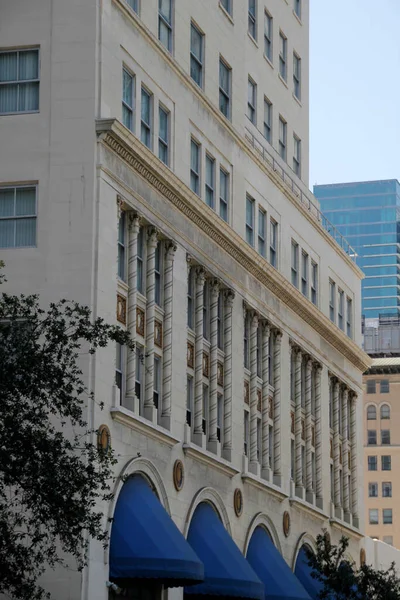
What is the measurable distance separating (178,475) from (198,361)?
16.6 feet

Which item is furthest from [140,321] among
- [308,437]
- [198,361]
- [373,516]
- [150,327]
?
[373,516]

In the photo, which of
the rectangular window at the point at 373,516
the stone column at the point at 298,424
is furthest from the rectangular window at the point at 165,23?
the rectangular window at the point at 373,516

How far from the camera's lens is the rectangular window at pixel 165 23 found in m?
51.0

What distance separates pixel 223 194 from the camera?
2234 inches

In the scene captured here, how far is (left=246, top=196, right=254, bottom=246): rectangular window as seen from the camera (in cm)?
5966

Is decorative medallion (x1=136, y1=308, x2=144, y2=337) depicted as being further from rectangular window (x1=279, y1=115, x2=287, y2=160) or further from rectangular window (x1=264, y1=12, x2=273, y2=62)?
rectangular window (x1=279, y1=115, x2=287, y2=160)

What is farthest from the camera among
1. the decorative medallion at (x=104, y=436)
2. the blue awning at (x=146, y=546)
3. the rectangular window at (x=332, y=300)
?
the rectangular window at (x=332, y=300)

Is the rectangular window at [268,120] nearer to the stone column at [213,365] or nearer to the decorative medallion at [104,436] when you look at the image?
the stone column at [213,365]

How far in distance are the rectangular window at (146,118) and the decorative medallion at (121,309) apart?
5.69 meters

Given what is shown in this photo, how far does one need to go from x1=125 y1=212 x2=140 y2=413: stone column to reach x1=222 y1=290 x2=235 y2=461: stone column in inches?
396

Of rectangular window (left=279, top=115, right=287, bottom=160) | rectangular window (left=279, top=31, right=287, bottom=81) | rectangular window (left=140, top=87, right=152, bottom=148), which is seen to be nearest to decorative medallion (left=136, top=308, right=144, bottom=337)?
rectangular window (left=140, top=87, right=152, bottom=148)

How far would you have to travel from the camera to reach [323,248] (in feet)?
235

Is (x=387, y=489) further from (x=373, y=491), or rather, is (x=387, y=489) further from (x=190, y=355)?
(x=190, y=355)

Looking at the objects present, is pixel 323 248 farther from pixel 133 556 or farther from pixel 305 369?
pixel 133 556
